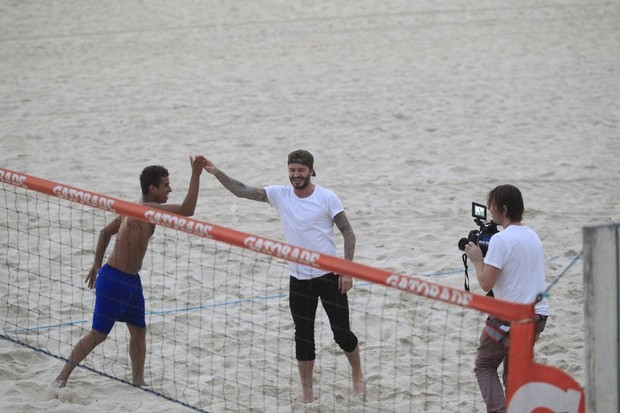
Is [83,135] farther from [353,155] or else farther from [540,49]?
[540,49]

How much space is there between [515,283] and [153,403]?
246cm

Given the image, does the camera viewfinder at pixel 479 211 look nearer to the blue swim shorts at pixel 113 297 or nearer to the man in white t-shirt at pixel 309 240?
the man in white t-shirt at pixel 309 240

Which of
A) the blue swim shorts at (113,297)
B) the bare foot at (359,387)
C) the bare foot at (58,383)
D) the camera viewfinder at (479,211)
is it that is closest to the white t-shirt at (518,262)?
the camera viewfinder at (479,211)

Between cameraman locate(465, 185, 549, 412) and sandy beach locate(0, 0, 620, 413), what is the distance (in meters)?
0.49

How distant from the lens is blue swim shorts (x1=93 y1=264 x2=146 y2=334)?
18.4ft

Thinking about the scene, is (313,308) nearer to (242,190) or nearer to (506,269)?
(242,190)

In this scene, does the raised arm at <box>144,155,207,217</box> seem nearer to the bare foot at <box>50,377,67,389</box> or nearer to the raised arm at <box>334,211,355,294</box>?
the raised arm at <box>334,211,355,294</box>

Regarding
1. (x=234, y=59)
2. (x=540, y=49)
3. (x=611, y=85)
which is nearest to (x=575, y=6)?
(x=540, y=49)

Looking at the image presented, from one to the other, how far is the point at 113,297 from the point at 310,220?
1.37 m

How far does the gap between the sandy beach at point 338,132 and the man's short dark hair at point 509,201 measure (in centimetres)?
68

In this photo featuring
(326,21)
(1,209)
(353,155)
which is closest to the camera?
(1,209)

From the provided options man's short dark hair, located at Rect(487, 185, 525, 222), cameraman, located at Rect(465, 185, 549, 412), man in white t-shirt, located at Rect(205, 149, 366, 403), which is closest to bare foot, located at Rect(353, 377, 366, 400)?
man in white t-shirt, located at Rect(205, 149, 366, 403)

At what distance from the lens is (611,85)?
13461 millimetres

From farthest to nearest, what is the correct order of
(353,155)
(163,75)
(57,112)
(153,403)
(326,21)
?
1. (326,21)
2. (163,75)
3. (57,112)
4. (353,155)
5. (153,403)
